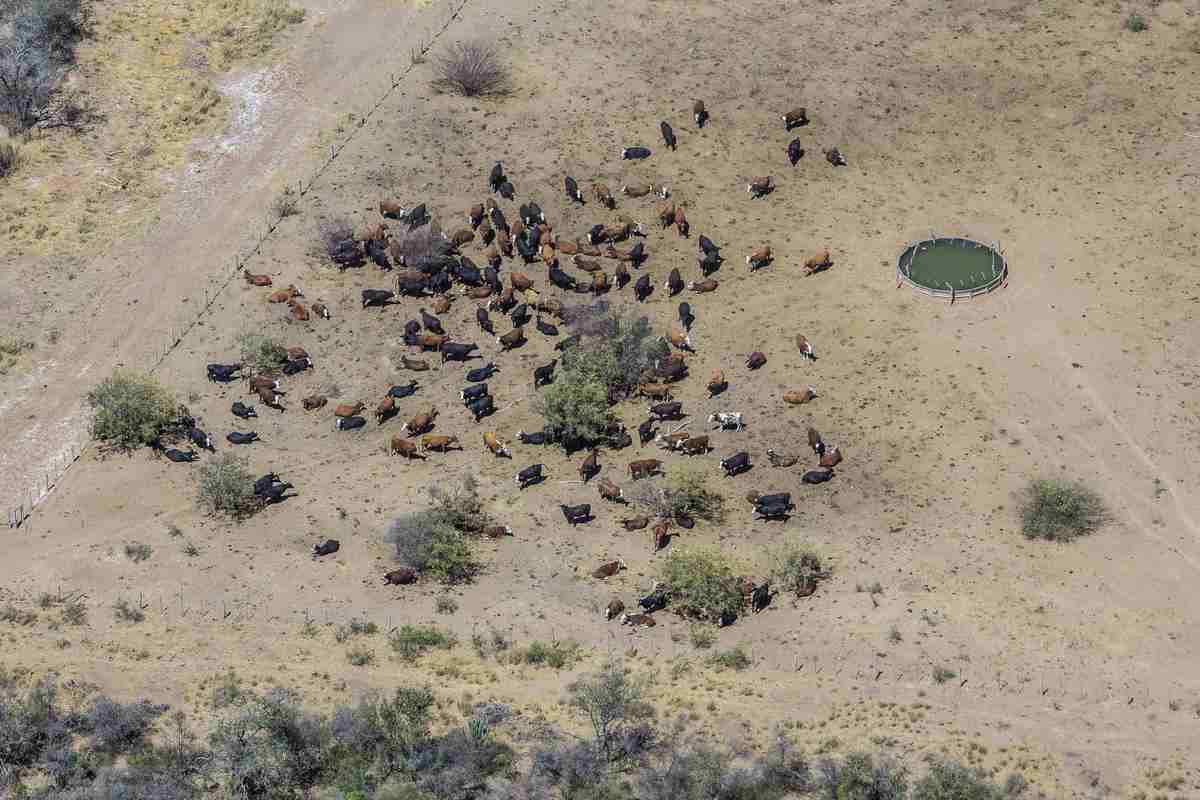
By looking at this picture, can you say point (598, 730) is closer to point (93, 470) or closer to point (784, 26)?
point (93, 470)

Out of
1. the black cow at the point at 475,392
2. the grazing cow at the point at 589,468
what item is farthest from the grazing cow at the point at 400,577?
the black cow at the point at 475,392

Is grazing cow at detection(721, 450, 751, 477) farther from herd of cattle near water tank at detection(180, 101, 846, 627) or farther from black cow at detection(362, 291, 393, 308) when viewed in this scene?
black cow at detection(362, 291, 393, 308)

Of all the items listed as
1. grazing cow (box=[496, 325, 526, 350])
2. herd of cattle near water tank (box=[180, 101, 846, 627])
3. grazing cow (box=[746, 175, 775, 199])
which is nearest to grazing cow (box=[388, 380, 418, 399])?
herd of cattle near water tank (box=[180, 101, 846, 627])

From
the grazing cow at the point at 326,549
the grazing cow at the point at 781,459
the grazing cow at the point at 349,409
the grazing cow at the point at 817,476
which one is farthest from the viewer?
the grazing cow at the point at 349,409

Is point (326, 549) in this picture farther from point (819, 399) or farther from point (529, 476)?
point (819, 399)

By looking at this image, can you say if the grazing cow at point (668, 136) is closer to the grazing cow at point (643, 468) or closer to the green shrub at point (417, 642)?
the grazing cow at point (643, 468)
